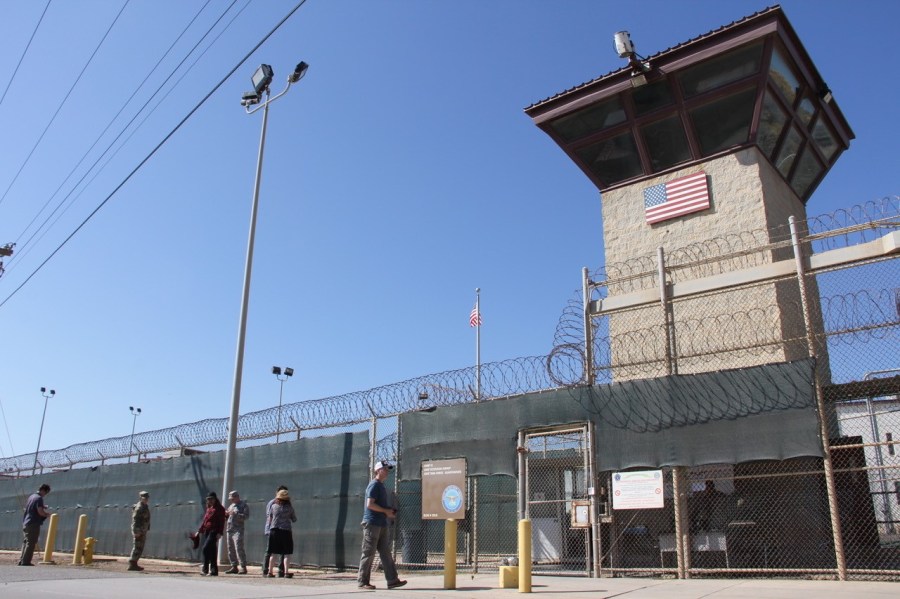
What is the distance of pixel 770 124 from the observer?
14711 millimetres

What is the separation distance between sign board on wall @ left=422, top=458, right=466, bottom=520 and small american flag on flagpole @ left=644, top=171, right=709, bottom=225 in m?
7.51

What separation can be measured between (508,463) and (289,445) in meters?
4.96

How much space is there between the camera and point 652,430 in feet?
31.8

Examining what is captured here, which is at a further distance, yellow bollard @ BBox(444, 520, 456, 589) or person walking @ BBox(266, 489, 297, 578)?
person walking @ BBox(266, 489, 297, 578)

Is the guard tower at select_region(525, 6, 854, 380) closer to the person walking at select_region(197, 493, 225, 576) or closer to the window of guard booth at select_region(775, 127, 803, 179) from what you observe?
the window of guard booth at select_region(775, 127, 803, 179)

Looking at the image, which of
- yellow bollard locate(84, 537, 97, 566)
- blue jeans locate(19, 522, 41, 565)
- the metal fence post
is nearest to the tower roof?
the metal fence post

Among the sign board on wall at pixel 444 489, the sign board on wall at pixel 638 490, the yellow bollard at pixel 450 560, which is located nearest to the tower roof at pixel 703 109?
the sign board on wall at pixel 638 490

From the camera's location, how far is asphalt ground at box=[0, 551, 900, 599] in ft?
24.1

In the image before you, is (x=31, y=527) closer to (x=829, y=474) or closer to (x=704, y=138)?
(x=829, y=474)

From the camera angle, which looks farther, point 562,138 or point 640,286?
point 562,138

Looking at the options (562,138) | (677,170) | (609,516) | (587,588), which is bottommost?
(587,588)

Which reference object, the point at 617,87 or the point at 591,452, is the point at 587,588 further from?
the point at 617,87

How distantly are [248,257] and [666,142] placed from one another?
9240 mm

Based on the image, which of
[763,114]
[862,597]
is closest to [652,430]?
[862,597]
